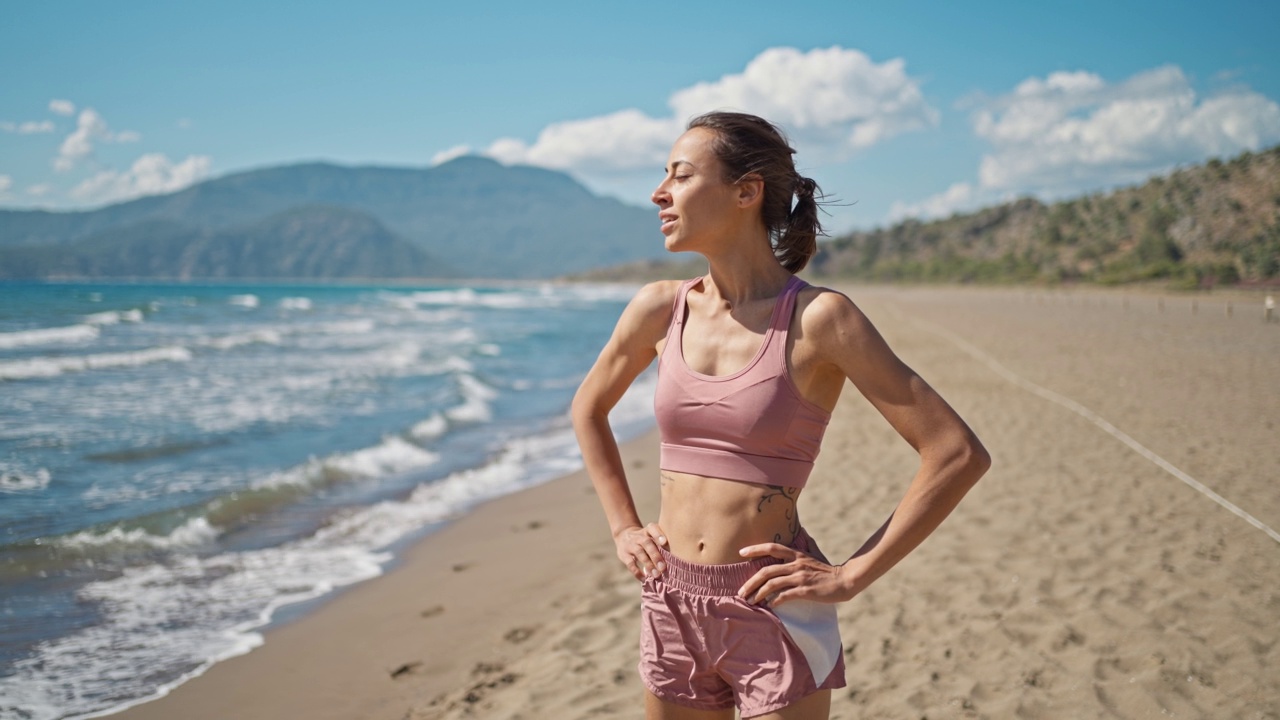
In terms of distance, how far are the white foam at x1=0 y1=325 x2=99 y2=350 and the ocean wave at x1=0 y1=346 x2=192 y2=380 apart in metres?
4.36

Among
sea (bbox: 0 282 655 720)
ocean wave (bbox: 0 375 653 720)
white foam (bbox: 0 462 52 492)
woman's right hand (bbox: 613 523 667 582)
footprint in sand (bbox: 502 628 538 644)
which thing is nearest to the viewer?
woman's right hand (bbox: 613 523 667 582)

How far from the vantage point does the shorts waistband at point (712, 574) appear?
1.68m

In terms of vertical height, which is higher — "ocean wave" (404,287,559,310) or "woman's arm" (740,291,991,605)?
"ocean wave" (404,287,559,310)

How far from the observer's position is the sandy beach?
3.84 meters

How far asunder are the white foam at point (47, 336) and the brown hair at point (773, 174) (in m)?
26.8

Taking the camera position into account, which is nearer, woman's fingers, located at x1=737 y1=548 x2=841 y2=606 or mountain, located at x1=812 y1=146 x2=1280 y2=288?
woman's fingers, located at x1=737 y1=548 x2=841 y2=606

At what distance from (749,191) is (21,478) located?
9.71 metres

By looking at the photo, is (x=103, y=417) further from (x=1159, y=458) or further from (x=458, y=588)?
(x=1159, y=458)

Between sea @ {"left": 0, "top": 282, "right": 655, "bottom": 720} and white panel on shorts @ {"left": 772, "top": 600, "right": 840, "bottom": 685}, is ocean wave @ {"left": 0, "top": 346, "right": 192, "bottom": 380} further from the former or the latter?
white panel on shorts @ {"left": 772, "top": 600, "right": 840, "bottom": 685}

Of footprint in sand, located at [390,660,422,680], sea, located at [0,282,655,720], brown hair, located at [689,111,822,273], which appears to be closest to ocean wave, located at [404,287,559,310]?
sea, located at [0,282,655,720]

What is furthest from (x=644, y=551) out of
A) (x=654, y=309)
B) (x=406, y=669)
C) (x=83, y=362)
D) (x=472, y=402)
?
(x=83, y=362)

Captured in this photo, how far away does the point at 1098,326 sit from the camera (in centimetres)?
2302

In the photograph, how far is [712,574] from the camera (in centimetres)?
171

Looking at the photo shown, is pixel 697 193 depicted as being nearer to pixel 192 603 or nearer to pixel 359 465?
pixel 192 603
